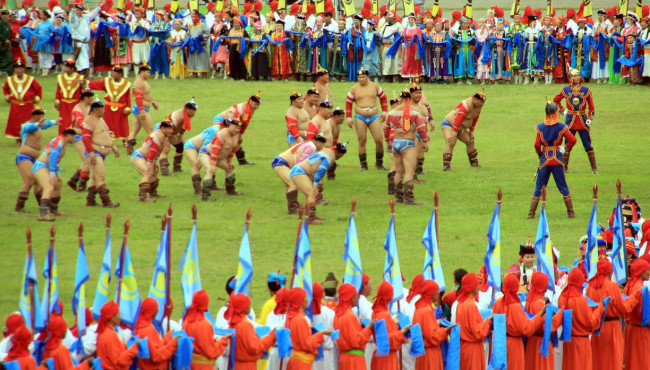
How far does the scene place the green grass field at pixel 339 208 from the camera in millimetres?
15539

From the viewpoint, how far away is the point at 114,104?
2253 centimetres

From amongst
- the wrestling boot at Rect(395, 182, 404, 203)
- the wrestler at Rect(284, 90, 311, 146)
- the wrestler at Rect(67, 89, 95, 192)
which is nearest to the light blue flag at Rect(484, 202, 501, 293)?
the wrestling boot at Rect(395, 182, 404, 203)

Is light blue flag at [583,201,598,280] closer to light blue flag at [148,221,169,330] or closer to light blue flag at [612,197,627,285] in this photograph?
light blue flag at [612,197,627,285]

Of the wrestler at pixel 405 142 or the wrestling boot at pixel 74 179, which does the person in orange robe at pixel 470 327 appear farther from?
the wrestling boot at pixel 74 179

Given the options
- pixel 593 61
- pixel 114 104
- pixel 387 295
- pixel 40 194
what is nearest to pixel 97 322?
pixel 387 295

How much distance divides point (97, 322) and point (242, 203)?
28.4 ft

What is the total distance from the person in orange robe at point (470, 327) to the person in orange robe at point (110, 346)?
132 inches

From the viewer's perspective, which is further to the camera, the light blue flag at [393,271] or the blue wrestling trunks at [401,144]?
the blue wrestling trunks at [401,144]

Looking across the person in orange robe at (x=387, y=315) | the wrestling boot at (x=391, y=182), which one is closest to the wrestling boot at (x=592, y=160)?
the wrestling boot at (x=391, y=182)

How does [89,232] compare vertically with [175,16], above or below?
below

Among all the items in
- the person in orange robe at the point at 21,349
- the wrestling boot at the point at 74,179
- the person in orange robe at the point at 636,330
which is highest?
the person in orange robe at the point at 21,349

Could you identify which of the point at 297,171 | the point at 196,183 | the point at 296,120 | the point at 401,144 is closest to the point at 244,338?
the point at 297,171

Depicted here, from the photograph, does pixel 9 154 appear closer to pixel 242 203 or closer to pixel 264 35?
pixel 242 203

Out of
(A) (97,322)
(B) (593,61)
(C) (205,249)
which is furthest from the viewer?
(B) (593,61)
